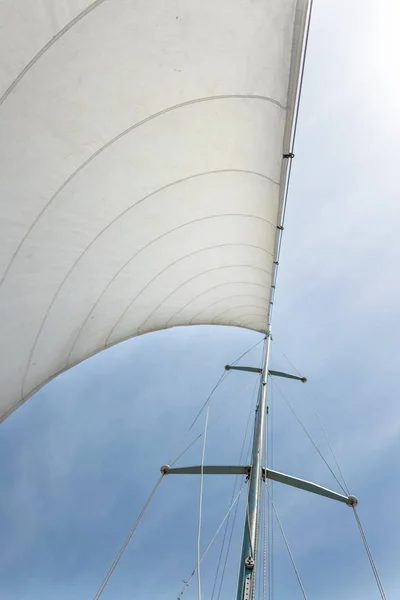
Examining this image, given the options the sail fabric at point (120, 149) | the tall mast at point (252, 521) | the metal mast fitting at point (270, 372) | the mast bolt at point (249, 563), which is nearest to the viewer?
the sail fabric at point (120, 149)

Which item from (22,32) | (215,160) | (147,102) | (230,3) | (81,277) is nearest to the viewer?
(22,32)

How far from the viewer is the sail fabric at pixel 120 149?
252cm

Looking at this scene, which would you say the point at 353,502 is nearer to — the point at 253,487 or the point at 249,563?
the point at 253,487

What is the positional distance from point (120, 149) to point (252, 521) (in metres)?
5.35

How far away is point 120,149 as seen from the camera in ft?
11.3

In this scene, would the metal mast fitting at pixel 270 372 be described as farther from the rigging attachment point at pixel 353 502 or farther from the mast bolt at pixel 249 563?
the mast bolt at pixel 249 563

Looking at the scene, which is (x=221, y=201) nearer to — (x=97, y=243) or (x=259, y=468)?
(x=97, y=243)

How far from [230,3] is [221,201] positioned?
7.89ft

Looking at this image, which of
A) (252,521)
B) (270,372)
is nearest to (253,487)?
(252,521)

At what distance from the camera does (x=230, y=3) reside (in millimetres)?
2617

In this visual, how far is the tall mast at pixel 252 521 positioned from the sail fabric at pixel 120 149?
354 cm

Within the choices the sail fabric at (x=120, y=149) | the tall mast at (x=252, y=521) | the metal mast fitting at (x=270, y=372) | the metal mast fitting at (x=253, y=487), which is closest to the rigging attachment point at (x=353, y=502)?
→ the metal mast fitting at (x=253, y=487)

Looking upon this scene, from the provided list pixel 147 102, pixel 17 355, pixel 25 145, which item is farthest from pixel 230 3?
pixel 17 355

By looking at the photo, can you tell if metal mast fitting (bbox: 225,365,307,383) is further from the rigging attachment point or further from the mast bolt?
the mast bolt
